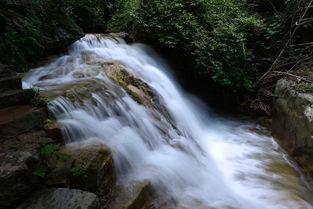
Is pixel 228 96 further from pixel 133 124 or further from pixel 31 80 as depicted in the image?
pixel 31 80

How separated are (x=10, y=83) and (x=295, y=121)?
5181mm

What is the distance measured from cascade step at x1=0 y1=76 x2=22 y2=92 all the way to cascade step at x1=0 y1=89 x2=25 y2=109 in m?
0.07

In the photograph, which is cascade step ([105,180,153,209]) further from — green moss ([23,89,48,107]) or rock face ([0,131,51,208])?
green moss ([23,89,48,107])

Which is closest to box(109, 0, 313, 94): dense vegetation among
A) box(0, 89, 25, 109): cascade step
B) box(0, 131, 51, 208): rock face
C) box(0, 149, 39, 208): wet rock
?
box(0, 89, 25, 109): cascade step

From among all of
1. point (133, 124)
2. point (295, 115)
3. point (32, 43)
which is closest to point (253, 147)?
point (295, 115)

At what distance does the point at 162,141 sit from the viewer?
432 centimetres

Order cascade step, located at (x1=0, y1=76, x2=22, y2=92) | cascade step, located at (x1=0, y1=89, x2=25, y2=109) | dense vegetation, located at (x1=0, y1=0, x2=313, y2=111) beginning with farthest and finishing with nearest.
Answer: dense vegetation, located at (x1=0, y1=0, x2=313, y2=111)
cascade step, located at (x1=0, y1=76, x2=22, y2=92)
cascade step, located at (x1=0, y1=89, x2=25, y2=109)

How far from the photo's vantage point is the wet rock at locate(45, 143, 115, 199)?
2633 millimetres

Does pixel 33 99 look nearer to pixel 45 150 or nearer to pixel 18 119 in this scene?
pixel 18 119

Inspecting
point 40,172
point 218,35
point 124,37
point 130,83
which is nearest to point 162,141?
point 130,83

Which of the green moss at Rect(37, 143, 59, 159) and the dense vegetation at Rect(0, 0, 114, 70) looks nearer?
the green moss at Rect(37, 143, 59, 159)

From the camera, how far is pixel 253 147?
5.51 metres

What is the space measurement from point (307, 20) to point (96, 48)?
19.3ft

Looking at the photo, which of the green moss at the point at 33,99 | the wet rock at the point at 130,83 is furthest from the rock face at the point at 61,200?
the wet rock at the point at 130,83
